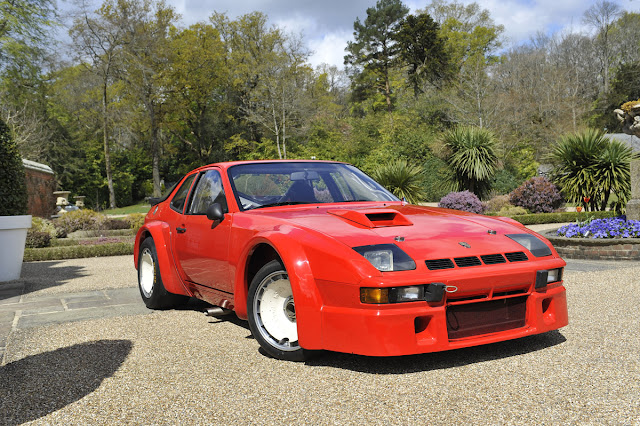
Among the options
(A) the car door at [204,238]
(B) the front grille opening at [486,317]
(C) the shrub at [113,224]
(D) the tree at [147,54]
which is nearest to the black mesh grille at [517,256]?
(B) the front grille opening at [486,317]

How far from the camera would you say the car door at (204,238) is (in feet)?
14.5

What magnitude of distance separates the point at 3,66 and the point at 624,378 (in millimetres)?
34956

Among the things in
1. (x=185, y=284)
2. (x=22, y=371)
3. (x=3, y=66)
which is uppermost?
(x=3, y=66)

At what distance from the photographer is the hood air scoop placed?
3771mm

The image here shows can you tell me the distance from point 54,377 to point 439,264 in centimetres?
257

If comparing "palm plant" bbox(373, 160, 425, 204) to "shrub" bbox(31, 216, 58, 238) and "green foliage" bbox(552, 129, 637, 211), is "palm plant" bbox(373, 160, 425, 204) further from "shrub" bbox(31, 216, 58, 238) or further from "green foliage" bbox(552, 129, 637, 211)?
"shrub" bbox(31, 216, 58, 238)

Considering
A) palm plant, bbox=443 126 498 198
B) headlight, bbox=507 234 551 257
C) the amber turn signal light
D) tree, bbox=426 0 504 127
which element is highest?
tree, bbox=426 0 504 127

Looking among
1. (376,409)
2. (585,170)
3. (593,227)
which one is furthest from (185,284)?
(585,170)

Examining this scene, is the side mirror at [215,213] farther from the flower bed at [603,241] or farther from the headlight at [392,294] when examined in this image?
the flower bed at [603,241]

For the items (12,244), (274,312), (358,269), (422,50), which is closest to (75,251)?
(12,244)

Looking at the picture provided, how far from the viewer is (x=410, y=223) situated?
3826 millimetres

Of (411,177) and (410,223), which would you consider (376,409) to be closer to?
(410,223)

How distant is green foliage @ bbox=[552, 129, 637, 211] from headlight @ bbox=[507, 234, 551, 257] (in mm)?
12102

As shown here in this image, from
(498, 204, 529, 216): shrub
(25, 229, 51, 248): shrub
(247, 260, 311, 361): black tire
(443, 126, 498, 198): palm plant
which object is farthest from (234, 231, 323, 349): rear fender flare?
(443, 126, 498, 198): palm plant
